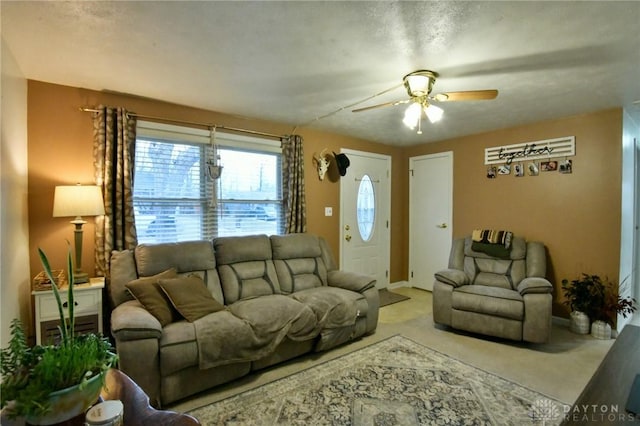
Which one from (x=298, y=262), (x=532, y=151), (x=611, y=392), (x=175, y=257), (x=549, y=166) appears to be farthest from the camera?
(x=532, y=151)

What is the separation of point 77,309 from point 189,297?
0.86m

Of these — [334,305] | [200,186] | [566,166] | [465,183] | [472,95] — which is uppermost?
[472,95]

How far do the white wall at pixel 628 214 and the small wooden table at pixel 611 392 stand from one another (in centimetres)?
241

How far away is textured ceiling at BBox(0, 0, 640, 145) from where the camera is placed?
1708mm

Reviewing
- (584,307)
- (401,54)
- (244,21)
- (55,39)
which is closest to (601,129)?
(584,307)

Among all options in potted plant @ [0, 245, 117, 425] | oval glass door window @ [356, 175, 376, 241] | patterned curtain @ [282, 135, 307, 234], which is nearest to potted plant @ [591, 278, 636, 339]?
oval glass door window @ [356, 175, 376, 241]

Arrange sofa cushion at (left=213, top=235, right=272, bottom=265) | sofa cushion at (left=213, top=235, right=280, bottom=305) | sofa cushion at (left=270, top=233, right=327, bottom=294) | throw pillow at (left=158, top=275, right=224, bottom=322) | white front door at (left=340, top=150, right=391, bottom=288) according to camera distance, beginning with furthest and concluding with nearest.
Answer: white front door at (left=340, top=150, right=391, bottom=288), sofa cushion at (left=270, top=233, right=327, bottom=294), sofa cushion at (left=213, top=235, right=272, bottom=265), sofa cushion at (left=213, top=235, right=280, bottom=305), throw pillow at (left=158, top=275, right=224, bottom=322)

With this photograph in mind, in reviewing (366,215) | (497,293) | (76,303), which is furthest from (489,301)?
(76,303)

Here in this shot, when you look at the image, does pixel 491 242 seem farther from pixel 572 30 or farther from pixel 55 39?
pixel 55 39

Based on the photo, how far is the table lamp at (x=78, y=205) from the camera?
2490 mm

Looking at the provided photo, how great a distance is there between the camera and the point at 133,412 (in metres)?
1.05

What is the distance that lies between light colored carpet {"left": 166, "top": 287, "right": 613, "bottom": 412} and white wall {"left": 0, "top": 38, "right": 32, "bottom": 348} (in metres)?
1.37

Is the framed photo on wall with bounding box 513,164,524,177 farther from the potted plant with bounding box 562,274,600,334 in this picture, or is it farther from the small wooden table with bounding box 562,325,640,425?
the small wooden table with bounding box 562,325,640,425

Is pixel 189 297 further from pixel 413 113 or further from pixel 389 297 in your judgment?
pixel 389 297
